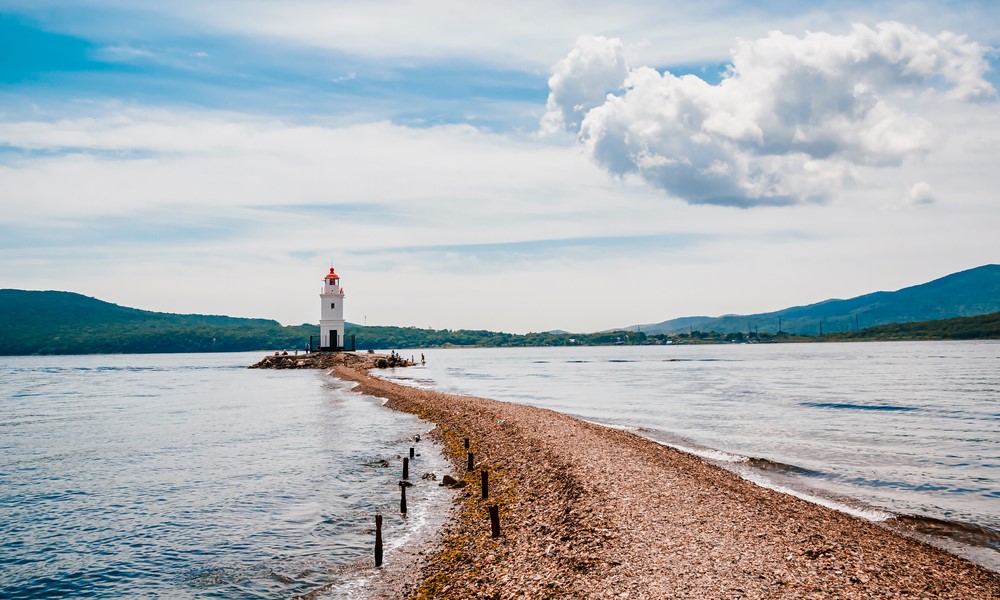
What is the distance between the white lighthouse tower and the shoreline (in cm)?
9406

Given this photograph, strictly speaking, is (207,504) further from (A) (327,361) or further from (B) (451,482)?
(A) (327,361)

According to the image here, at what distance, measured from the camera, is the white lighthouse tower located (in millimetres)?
113812

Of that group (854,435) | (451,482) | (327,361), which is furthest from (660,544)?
(327,361)

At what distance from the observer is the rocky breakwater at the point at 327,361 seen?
114 metres

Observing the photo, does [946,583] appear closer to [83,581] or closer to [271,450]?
[83,581]

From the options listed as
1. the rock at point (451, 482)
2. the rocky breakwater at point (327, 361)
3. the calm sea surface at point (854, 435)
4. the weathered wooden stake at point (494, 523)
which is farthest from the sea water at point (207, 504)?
the rocky breakwater at point (327, 361)

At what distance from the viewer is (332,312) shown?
11706 cm

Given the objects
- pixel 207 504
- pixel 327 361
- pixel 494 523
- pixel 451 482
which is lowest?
pixel 207 504

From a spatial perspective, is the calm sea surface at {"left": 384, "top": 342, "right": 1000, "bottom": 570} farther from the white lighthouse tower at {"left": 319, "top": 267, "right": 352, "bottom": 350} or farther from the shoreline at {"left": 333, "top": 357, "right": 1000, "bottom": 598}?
the white lighthouse tower at {"left": 319, "top": 267, "right": 352, "bottom": 350}

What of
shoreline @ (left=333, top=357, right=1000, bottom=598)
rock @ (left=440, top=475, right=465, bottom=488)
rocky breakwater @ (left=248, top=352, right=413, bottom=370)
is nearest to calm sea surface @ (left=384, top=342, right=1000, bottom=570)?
shoreline @ (left=333, top=357, right=1000, bottom=598)

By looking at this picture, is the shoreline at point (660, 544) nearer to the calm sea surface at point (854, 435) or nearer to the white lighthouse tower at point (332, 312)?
the calm sea surface at point (854, 435)

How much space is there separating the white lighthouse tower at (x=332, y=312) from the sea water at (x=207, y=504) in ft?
222

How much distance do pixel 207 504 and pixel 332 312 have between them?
96525 millimetres

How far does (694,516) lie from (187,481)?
20.3 metres
